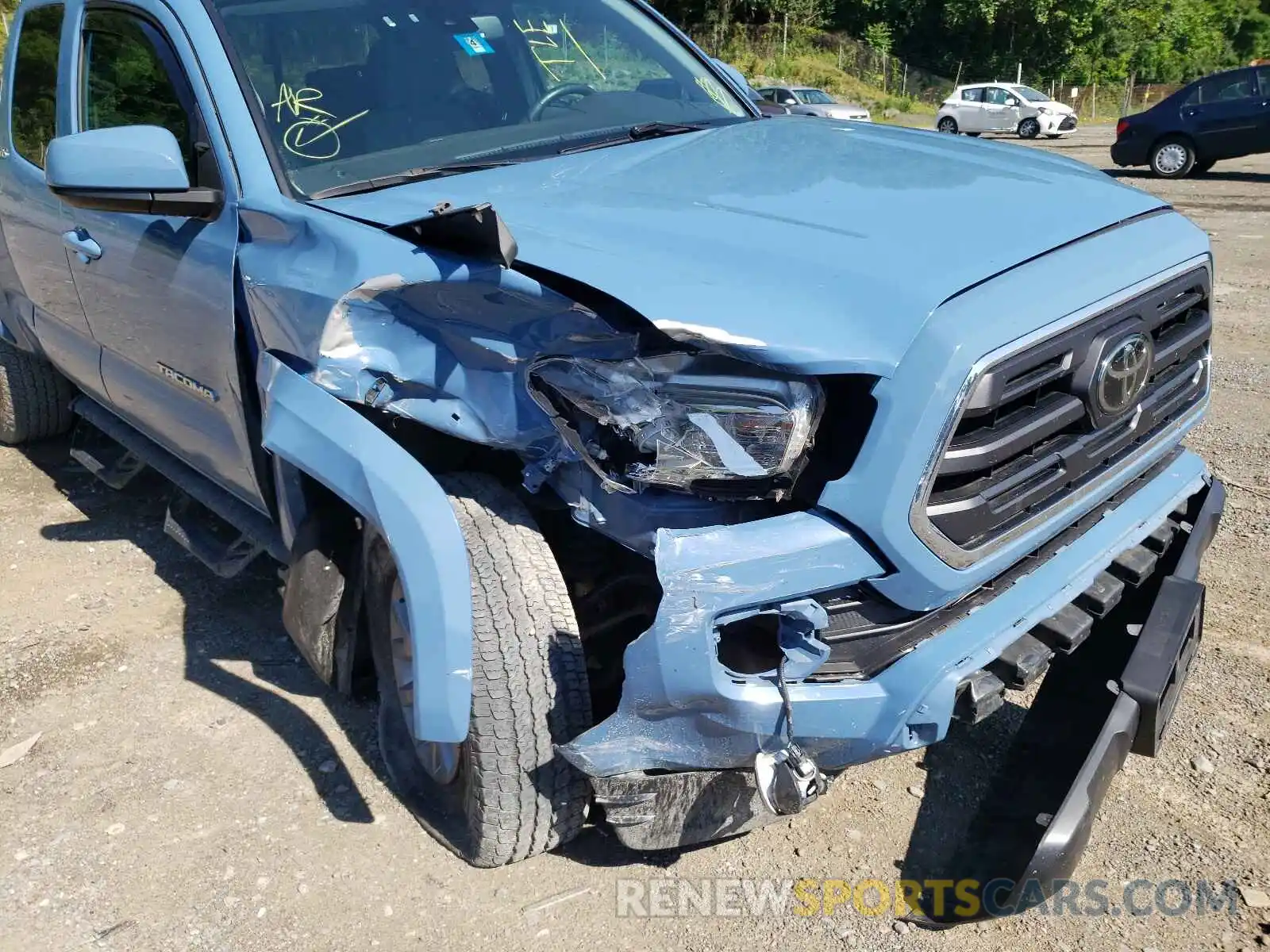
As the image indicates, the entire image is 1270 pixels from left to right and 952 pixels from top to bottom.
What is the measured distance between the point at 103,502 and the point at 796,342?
3968mm

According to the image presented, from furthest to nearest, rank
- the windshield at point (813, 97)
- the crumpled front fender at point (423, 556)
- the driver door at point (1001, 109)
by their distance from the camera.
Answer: the driver door at point (1001, 109) < the windshield at point (813, 97) < the crumpled front fender at point (423, 556)

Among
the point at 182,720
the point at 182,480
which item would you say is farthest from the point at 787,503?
the point at 182,480

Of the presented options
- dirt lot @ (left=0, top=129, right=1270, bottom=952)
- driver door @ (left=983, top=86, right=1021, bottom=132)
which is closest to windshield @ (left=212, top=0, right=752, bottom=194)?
dirt lot @ (left=0, top=129, right=1270, bottom=952)

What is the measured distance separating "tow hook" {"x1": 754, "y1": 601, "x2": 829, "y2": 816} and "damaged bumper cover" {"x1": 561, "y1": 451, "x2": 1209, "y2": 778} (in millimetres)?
15

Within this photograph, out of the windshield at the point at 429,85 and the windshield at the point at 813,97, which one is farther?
the windshield at the point at 813,97

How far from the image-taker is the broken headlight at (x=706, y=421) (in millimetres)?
1959

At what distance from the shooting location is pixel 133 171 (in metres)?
2.68

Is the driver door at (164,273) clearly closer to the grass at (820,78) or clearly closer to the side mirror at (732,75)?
the side mirror at (732,75)

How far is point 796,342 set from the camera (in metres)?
1.89

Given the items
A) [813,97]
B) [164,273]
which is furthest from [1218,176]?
[164,273]

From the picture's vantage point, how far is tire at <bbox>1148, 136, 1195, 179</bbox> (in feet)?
49.3

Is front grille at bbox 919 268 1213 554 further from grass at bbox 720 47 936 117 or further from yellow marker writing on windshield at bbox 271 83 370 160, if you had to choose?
grass at bbox 720 47 936 117

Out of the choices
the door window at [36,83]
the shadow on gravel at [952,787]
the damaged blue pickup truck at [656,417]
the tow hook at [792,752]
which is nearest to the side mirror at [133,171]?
the damaged blue pickup truck at [656,417]

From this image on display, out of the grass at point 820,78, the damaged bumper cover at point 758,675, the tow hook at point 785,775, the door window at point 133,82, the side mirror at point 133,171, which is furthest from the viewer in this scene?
the grass at point 820,78
